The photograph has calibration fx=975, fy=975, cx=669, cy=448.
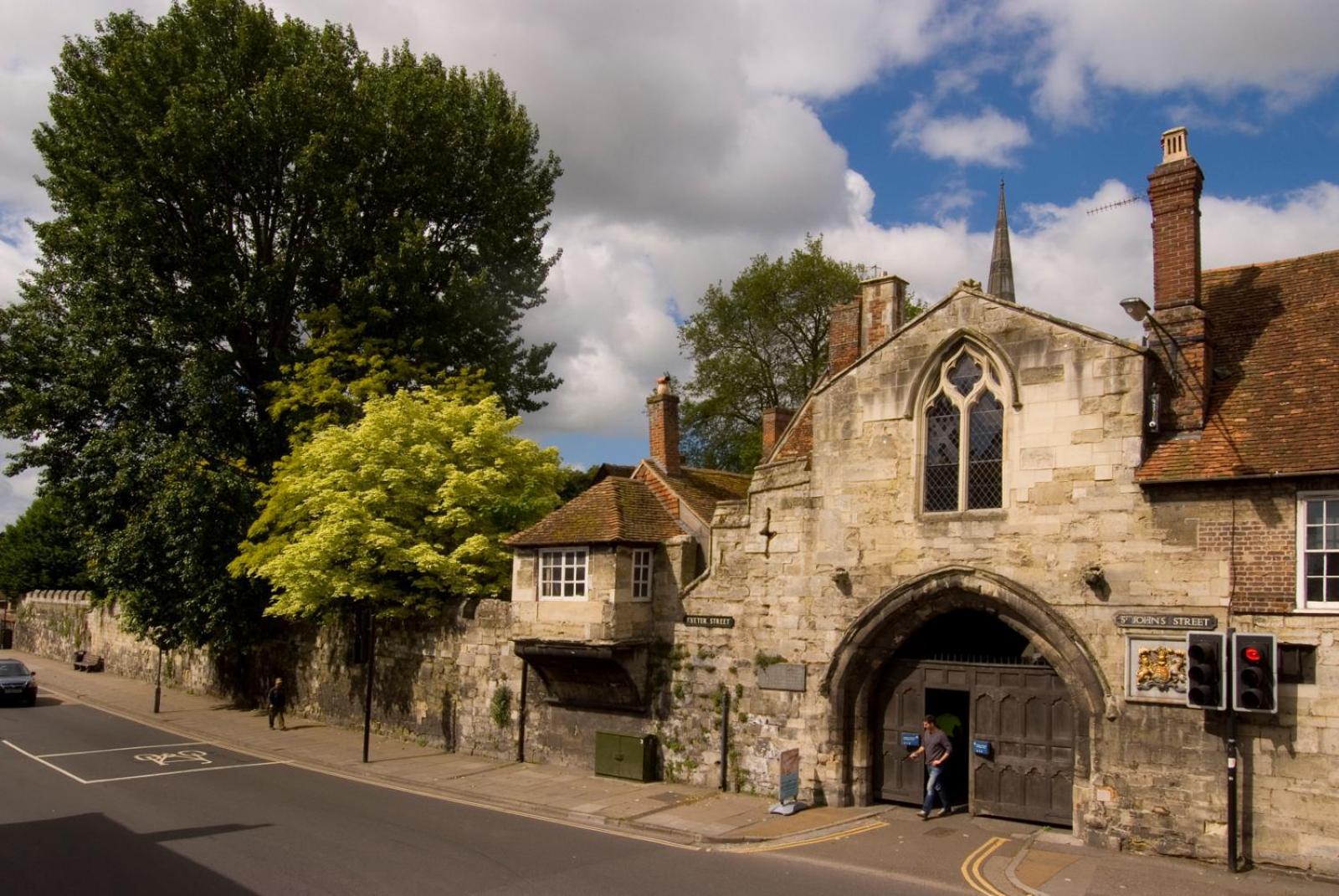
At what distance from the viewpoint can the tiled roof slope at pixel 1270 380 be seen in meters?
12.6

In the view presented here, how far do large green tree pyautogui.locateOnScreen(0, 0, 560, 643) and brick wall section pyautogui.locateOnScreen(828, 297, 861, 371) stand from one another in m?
12.5

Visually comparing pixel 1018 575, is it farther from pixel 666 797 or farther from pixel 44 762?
pixel 44 762

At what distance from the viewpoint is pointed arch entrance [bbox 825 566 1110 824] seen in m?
13.9

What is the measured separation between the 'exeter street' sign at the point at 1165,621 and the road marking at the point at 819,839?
4.71m

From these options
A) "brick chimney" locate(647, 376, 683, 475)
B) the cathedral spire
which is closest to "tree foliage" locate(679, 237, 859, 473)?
the cathedral spire

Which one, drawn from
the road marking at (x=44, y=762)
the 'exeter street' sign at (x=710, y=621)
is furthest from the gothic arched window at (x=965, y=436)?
the road marking at (x=44, y=762)

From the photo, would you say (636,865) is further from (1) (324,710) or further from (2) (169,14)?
(2) (169,14)

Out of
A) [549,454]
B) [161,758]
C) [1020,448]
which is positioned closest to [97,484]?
[161,758]

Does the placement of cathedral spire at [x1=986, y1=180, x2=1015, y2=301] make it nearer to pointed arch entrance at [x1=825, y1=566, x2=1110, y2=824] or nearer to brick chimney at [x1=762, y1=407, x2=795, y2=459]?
brick chimney at [x1=762, y1=407, x2=795, y2=459]

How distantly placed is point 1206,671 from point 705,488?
14095 millimetres

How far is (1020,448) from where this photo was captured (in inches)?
576

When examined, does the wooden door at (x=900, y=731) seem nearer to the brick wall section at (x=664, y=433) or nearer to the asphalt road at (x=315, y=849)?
the asphalt road at (x=315, y=849)

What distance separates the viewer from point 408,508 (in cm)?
2220

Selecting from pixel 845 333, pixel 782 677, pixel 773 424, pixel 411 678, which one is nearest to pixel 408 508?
pixel 411 678
